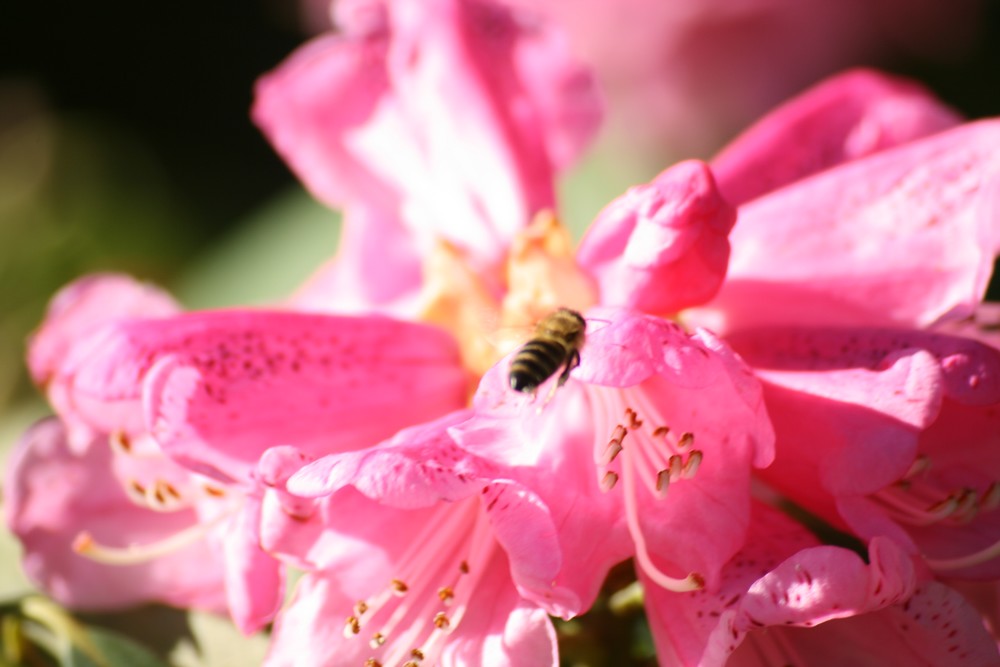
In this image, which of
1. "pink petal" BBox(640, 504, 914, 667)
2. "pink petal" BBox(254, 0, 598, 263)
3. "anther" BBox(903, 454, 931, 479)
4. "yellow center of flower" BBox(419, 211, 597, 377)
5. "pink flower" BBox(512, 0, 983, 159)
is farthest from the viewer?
"pink flower" BBox(512, 0, 983, 159)

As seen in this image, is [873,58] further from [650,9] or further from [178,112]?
[178,112]

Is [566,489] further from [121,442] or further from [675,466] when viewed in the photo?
[121,442]

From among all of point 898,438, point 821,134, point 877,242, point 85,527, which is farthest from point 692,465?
point 85,527

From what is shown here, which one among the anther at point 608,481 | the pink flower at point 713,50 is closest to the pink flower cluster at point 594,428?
the anther at point 608,481

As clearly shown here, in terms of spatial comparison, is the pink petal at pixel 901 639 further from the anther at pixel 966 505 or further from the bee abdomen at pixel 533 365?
the bee abdomen at pixel 533 365

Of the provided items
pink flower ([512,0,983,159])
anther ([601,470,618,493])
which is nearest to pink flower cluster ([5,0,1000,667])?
anther ([601,470,618,493])

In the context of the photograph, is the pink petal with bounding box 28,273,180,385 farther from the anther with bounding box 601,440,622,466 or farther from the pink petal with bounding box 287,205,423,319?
the anther with bounding box 601,440,622,466
